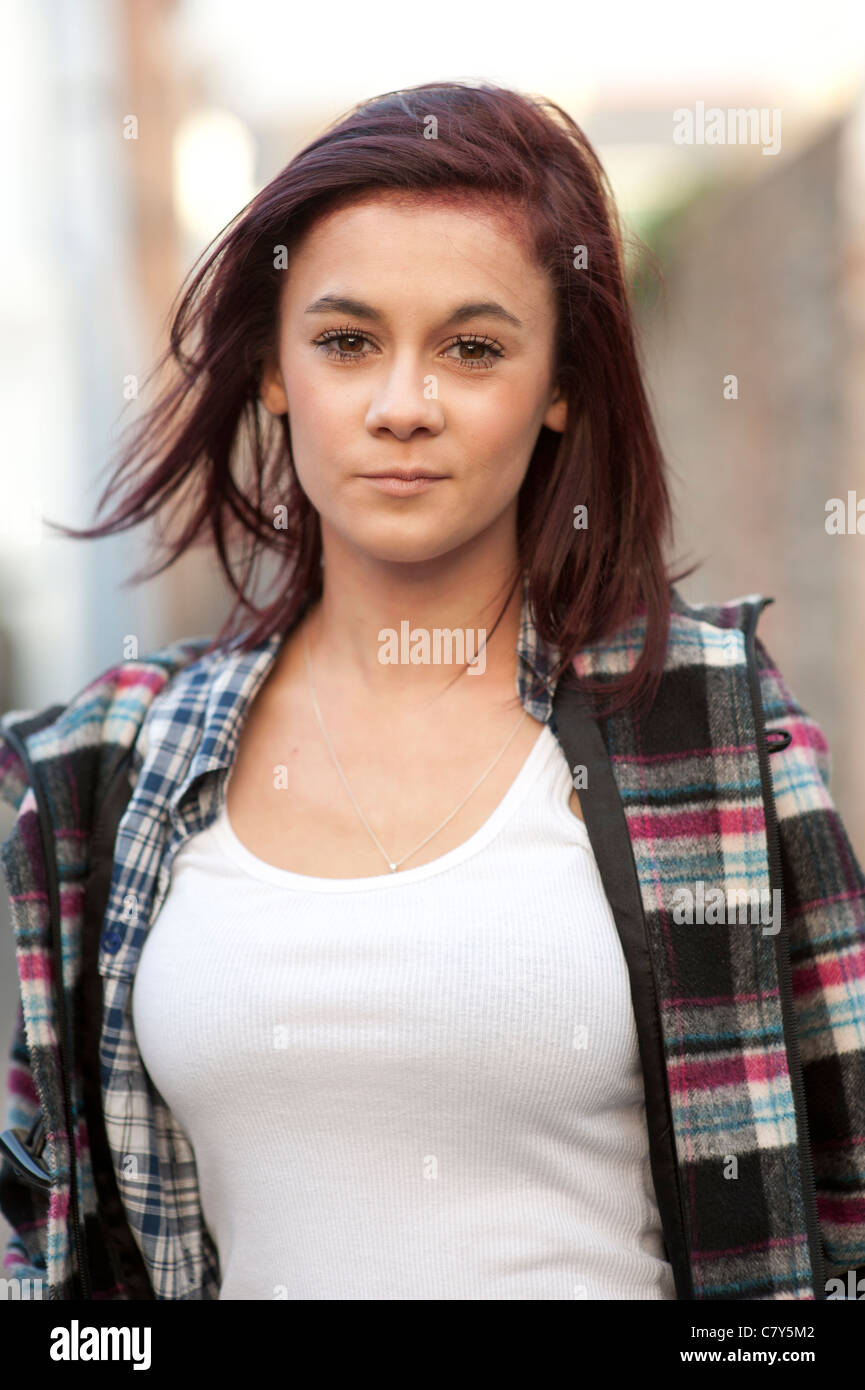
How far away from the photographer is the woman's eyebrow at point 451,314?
1.79 meters

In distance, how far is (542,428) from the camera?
2061mm

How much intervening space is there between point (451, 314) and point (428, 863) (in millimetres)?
706

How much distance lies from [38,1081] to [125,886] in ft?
0.90

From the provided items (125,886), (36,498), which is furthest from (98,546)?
(125,886)

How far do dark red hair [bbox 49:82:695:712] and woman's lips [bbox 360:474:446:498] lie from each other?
261 millimetres

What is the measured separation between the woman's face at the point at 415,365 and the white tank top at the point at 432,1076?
415 millimetres

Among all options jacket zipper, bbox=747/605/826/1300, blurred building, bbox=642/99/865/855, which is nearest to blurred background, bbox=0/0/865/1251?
blurred building, bbox=642/99/865/855

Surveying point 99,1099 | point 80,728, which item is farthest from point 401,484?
point 99,1099

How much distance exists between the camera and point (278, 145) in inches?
345

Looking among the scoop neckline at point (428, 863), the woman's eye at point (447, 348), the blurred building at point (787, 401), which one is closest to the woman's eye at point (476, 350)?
the woman's eye at point (447, 348)

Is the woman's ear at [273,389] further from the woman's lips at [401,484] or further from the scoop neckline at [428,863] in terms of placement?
the scoop neckline at [428,863]

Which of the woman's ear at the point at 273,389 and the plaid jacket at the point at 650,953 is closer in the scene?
the plaid jacket at the point at 650,953

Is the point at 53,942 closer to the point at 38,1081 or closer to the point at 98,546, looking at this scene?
the point at 38,1081

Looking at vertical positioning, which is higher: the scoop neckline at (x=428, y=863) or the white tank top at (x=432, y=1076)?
the scoop neckline at (x=428, y=863)
